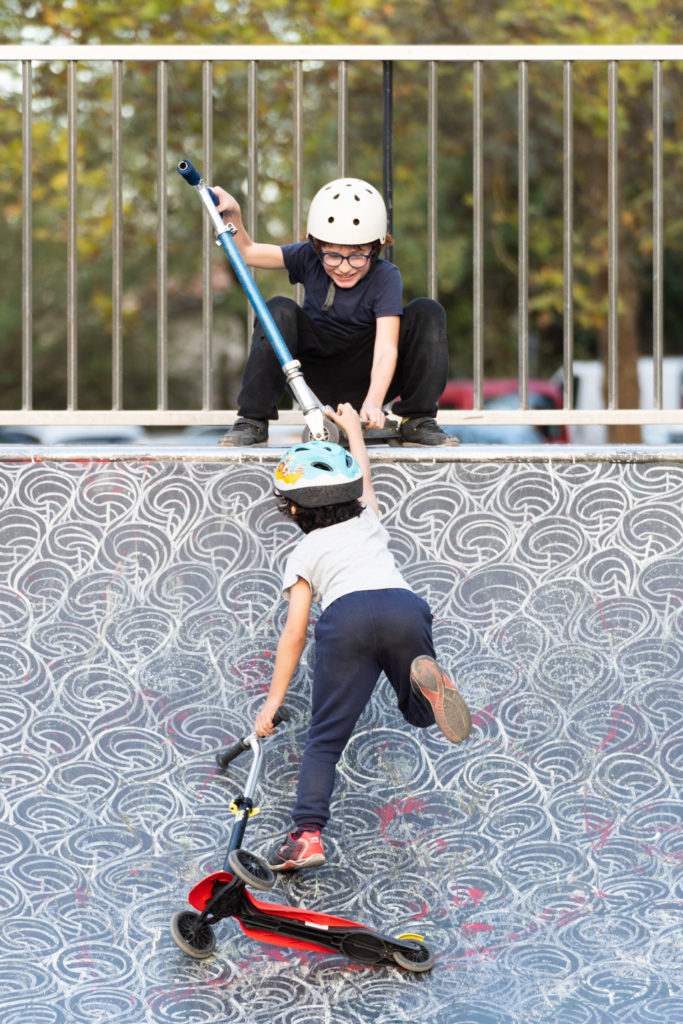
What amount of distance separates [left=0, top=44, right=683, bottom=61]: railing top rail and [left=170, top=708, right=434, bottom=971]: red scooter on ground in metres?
3.51

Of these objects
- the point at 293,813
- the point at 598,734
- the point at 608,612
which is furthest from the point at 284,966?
the point at 608,612

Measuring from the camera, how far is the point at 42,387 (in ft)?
67.9

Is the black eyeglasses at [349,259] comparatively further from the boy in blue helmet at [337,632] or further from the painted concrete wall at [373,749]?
the boy in blue helmet at [337,632]

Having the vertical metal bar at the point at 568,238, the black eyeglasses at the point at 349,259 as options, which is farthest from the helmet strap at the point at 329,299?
the vertical metal bar at the point at 568,238

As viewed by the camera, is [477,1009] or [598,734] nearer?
[477,1009]

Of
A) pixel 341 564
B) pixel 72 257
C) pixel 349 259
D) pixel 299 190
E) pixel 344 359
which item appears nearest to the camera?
pixel 341 564

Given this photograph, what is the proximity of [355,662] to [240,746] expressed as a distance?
0.42 meters

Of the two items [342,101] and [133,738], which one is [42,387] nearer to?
[342,101]

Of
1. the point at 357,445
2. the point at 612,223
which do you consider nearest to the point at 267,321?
the point at 357,445

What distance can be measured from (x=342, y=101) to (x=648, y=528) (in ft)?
7.76

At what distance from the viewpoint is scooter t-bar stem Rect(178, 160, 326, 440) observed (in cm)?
461

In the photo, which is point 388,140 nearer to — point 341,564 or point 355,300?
point 355,300

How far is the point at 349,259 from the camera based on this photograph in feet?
16.6

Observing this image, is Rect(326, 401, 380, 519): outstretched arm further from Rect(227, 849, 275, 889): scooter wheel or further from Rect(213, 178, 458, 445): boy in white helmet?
Rect(227, 849, 275, 889): scooter wheel
